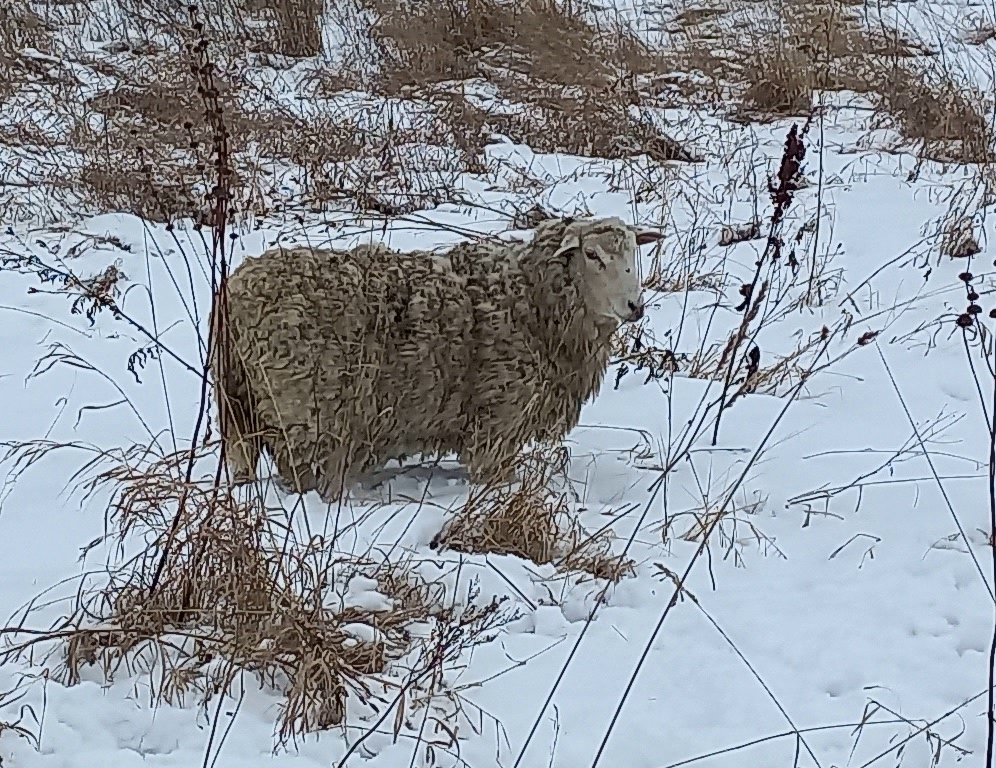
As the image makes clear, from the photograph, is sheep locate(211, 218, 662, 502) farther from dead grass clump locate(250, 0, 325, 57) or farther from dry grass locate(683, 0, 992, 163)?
dead grass clump locate(250, 0, 325, 57)

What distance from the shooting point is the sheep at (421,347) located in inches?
123

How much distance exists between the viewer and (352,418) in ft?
10.5

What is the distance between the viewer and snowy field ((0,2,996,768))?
2.13m

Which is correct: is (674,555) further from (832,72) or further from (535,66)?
(832,72)

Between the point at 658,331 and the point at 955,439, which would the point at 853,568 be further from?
the point at 658,331

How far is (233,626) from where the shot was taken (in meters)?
2.30

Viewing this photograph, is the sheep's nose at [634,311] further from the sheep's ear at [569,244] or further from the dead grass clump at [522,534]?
the dead grass clump at [522,534]

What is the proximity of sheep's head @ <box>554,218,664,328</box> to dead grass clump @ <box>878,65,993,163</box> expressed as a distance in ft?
11.6

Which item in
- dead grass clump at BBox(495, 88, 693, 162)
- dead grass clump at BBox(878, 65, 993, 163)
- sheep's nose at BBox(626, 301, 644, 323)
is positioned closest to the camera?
sheep's nose at BBox(626, 301, 644, 323)

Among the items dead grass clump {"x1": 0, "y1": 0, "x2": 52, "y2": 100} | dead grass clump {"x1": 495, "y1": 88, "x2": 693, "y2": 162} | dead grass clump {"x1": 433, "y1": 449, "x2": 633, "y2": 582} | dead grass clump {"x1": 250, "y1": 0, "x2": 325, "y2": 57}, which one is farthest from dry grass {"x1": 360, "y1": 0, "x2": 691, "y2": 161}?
dead grass clump {"x1": 433, "y1": 449, "x2": 633, "y2": 582}

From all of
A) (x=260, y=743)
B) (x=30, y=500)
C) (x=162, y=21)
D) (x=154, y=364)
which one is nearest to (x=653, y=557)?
(x=260, y=743)

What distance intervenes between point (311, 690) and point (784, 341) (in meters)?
2.78

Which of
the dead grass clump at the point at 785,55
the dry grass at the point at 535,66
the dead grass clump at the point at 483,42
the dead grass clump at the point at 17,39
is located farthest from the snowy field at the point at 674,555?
the dead grass clump at the point at 483,42

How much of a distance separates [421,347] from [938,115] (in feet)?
15.0
